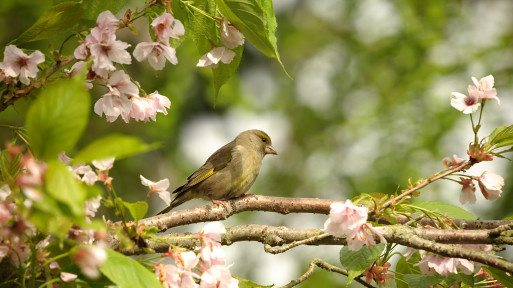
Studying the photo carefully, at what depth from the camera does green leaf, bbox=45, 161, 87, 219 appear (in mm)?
1010

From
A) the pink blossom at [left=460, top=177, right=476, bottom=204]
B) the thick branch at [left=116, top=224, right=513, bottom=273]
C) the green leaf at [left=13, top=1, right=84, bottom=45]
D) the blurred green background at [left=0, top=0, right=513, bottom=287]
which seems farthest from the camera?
the blurred green background at [left=0, top=0, right=513, bottom=287]

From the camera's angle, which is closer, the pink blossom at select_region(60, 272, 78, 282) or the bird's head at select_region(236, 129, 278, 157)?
the pink blossom at select_region(60, 272, 78, 282)

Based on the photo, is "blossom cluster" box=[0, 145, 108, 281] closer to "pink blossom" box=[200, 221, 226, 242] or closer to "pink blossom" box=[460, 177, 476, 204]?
"pink blossom" box=[200, 221, 226, 242]

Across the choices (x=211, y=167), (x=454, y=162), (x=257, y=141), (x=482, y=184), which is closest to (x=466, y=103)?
(x=454, y=162)

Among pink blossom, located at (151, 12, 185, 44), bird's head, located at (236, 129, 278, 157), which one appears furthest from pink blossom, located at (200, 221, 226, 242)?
bird's head, located at (236, 129, 278, 157)

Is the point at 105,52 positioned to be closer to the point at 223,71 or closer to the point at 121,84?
the point at 121,84

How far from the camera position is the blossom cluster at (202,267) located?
67.6 inches

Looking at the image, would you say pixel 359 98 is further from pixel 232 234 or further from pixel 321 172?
pixel 232 234

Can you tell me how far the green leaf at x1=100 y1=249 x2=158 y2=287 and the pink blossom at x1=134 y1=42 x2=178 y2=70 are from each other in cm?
88

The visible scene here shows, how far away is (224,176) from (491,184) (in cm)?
312

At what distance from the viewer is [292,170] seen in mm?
14547

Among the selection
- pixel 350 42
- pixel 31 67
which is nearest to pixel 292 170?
pixel 350 42

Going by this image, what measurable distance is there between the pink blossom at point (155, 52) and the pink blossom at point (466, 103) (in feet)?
4.12

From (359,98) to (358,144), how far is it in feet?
4.18
